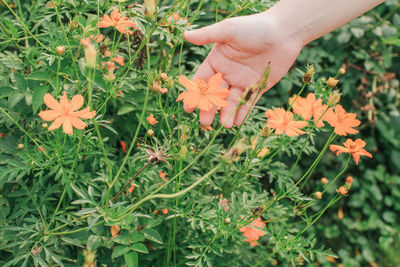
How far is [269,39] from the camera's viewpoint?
121 cm

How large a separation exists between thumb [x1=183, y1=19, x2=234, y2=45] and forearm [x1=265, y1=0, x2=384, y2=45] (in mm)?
180

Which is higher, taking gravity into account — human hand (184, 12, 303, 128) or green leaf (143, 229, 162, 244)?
human hand (184, 12, 303, 128)

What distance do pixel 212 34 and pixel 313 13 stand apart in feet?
1.27

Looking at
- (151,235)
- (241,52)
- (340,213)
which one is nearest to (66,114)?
(151,235)

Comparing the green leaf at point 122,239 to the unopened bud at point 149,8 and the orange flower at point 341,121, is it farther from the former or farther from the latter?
the orange flower at point 341,121

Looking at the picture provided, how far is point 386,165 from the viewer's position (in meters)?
2.58

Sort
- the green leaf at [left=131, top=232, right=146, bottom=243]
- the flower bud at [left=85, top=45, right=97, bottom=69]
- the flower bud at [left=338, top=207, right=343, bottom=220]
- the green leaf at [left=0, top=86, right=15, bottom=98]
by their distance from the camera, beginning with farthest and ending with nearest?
the flower bud at [left=338, top=207, right=343, bottom=220] < the green leaf at [left=0, top=86, right=15, bottom=98] < the green leaf at [left=131, top=232, right=146, bottom=243] < the flower bud at [left=85, top=45, right=97, bottom=69]

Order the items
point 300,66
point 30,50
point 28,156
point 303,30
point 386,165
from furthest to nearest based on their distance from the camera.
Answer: point 386,165, point 300,66, point 303,30, point 30,50, point 28,156

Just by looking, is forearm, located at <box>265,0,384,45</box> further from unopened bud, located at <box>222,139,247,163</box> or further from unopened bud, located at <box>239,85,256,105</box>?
unopened bud, located at <box>222,139,247,163</box>

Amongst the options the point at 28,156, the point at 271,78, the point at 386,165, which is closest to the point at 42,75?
the point at 28,156

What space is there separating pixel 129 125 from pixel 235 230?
0.56 meters

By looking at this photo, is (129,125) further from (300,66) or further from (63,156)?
(300,66)

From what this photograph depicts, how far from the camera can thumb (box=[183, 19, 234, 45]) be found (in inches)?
42.6

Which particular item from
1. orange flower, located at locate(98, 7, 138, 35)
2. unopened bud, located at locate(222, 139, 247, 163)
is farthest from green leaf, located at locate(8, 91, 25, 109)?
unopened bud, located at locate(222, 139, 247, 163)
